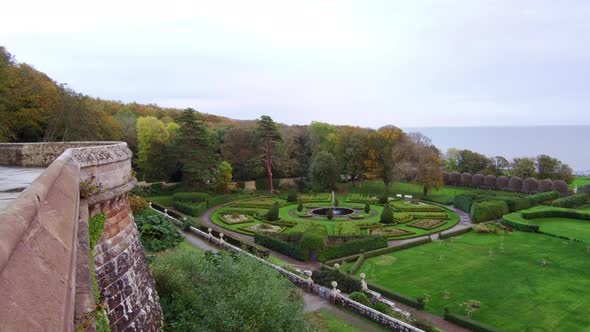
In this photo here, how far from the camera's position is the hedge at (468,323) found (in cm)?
1605

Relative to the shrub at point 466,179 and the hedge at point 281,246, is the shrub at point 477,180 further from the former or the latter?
the hedge at point 281,246

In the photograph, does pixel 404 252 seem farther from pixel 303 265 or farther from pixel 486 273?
pixel 303 265

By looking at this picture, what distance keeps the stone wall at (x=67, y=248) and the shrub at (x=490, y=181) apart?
5381cm

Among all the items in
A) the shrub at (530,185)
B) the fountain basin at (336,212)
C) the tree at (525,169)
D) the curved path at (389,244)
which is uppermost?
the tree at (525,169)

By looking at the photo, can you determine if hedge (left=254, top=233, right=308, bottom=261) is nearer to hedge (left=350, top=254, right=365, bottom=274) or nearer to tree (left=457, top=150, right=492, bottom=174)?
hedge (left=350, top=254, right=365, bottom=274)

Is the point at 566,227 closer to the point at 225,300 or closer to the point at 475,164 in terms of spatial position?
the point at 475,164

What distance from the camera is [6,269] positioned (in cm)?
226

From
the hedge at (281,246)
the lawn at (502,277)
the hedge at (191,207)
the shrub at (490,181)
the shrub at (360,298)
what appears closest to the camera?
the lawn at (502,277)

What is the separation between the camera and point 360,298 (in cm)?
1811

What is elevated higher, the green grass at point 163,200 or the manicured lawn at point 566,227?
the manicured lawn at point 566,227

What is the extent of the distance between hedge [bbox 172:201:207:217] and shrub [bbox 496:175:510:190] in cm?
3902

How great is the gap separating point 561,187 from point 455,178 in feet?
42.8

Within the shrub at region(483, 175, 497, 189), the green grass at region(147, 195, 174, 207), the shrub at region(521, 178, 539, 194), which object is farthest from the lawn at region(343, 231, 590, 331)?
the shrub at region(483, 175, 497, 189)

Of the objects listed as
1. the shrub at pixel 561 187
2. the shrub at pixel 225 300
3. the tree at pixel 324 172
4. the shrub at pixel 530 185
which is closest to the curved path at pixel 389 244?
the shrub at pixel 225 300
